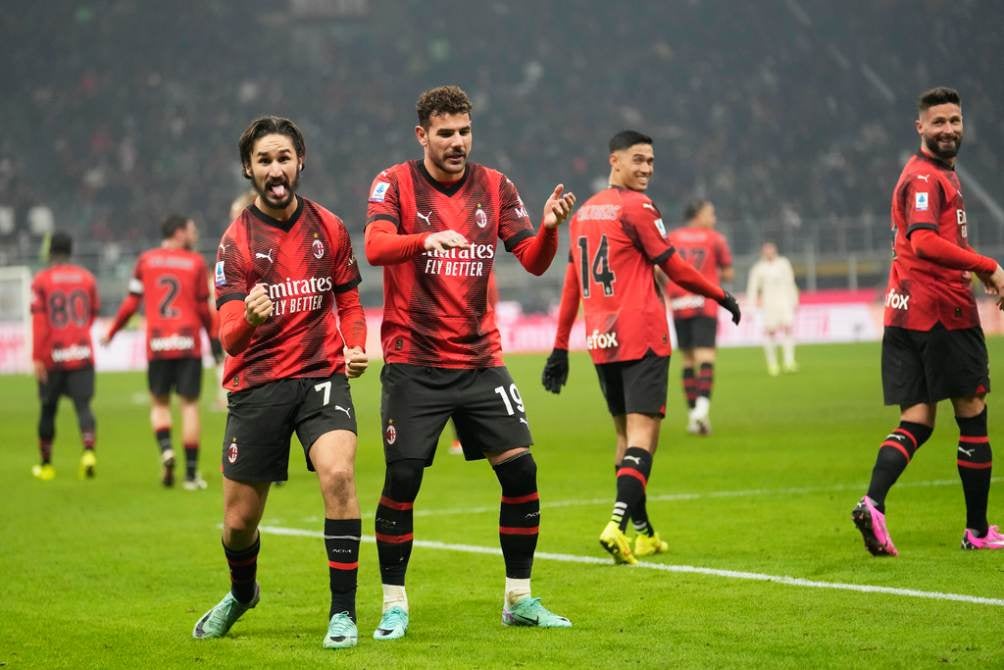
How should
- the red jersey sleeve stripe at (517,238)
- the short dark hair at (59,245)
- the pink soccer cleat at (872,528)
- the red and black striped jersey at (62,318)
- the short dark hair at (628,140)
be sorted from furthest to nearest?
the red and black striped jersey at (62,318) < the short dark hair at (59,245) < the short dark hair at (628,140) < the pink soccer cleat at (872,528) < the red jersey sleeve stripe at (517,238)

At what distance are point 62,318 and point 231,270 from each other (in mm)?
9172

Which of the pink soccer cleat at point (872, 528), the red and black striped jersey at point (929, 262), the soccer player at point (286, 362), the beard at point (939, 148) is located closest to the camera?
the soccer player at point (286, 362)

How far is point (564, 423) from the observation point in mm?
18453

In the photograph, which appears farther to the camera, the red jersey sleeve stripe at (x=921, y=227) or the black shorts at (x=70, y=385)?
the black shorts at (x=70, y=385)

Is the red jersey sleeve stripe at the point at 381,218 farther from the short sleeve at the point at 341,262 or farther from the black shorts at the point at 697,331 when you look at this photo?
the black shorts at the point at 697,331

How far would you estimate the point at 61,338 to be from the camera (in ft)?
48.5

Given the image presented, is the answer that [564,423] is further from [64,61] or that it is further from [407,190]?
[64,61]

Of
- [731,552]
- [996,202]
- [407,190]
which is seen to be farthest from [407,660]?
[996,202]

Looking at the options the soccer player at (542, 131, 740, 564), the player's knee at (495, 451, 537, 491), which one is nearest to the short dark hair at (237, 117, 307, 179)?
the player's knee at (495, 451, 537, 491)

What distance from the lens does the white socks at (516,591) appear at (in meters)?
6.39

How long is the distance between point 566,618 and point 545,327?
1160 inches

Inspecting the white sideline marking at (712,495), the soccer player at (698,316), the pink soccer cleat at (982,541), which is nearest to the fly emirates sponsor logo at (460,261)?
the pink soccer cleat at (982,541)

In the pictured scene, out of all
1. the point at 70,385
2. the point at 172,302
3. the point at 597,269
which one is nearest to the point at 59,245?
the point at 70,385

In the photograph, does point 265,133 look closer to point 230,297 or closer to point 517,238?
point 230,297
